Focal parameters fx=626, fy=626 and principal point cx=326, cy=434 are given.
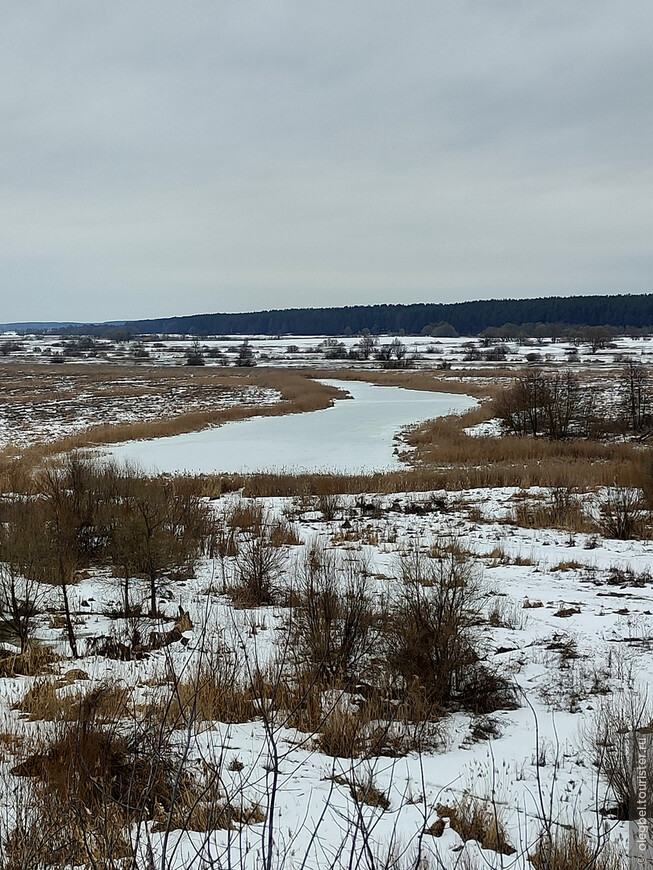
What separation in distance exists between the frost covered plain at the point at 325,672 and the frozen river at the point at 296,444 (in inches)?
188

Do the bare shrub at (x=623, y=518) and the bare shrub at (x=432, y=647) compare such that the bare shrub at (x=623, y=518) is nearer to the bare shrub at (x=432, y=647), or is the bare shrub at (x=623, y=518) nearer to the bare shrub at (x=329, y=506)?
the bare shrub at (x=329, y=506)

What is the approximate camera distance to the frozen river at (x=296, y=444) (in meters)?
20.7

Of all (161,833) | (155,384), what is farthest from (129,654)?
(155,384)

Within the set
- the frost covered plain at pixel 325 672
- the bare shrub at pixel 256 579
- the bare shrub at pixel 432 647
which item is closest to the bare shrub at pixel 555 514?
the frost covered plain at pixel 325 672

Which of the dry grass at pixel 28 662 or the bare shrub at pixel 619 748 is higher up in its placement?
the bare shrub at pixel 619 748

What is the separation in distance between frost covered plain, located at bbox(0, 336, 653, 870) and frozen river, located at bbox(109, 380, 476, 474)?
15.6ft

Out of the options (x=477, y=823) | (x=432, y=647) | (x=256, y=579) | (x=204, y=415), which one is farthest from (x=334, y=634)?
(x=204, y=415)

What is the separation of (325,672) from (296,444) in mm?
19609

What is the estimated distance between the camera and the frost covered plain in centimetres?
323

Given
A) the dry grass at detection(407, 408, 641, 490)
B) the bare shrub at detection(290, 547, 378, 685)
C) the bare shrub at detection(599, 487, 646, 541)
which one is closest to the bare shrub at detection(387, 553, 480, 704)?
the bare shrub at detection(290, 547, 378, 685)

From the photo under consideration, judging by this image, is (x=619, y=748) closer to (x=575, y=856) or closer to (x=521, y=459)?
(x=575, y=856)

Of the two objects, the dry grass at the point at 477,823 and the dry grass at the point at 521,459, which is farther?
the dry grass at the point at 521,459

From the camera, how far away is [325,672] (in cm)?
555

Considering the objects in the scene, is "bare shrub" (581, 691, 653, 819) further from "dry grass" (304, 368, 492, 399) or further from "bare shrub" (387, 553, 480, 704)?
"dry grass" (304, 368, 492, 399)
